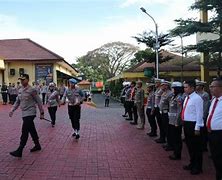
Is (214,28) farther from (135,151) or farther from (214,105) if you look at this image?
(214,105)

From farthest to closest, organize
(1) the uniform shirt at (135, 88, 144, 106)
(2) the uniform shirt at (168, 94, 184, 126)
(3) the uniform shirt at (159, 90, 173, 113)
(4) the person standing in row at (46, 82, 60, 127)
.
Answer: (4) the person standing in row at (46, 82, 60, 127) < (1) the uniform shirt at (135, 88, 144, 106) < (3) the uniform shirt at (159, 90, 173, 113) < (2) the uniform shirt at (168, 94, 184, 126)

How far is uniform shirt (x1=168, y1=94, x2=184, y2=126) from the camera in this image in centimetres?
810

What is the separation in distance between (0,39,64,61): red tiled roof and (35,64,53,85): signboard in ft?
2.48

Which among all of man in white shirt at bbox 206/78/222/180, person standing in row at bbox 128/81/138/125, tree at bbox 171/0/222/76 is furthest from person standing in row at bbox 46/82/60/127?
man in white shirt at bbox 206/78/222/180

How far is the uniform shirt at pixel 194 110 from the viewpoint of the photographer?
677 centimetres

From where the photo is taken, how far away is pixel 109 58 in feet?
220

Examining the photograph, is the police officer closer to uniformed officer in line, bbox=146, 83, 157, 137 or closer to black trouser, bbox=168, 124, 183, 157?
uniformed officer in line, bbox=146, 83, 157, 137

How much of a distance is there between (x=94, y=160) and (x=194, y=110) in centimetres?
252

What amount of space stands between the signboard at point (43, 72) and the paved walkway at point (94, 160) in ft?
70.8

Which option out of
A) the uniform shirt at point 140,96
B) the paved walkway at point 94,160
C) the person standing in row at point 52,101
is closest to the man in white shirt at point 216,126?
the paved walkway at point 94,160

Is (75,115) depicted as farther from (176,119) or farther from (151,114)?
(176,119)

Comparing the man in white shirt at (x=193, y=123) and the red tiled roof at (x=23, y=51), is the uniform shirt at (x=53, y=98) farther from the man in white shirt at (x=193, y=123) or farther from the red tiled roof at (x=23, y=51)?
the red tiled roof at (x=23, y=51)

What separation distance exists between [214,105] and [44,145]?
538 centimetres

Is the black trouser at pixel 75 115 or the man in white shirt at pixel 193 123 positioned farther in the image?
the black trouser at pixel 75 115
